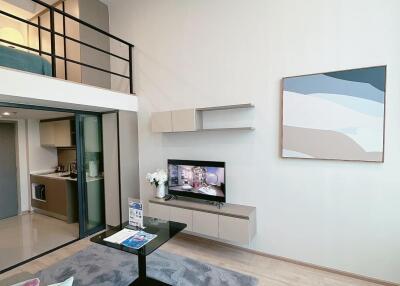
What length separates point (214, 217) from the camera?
2.77m

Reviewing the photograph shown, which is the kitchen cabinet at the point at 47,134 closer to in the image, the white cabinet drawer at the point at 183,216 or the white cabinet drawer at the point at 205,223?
the white cabinet drawer at the point at 183,216

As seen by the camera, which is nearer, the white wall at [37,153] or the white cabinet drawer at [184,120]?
the white cabinet drawer at [184,120]

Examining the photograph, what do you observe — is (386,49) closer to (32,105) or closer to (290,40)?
(290,40)

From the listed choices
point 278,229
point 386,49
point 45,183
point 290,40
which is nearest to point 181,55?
point 290,40

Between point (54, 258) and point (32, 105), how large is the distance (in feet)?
6.63

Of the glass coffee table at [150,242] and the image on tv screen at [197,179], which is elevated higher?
the image on tv screen at [197,179]

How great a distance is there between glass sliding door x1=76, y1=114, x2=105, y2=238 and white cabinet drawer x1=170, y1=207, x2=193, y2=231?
1.66 metres

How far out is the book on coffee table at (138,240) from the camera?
6.70 ft

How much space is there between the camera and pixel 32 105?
2848 mm

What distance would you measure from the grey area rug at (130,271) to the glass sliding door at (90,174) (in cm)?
90

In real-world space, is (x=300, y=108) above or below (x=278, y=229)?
above

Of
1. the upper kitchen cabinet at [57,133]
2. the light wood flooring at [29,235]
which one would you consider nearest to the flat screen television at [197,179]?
the light wood flooring at [29,235]

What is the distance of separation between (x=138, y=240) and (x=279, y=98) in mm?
2209

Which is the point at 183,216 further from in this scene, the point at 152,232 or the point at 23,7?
the point at 23,7
